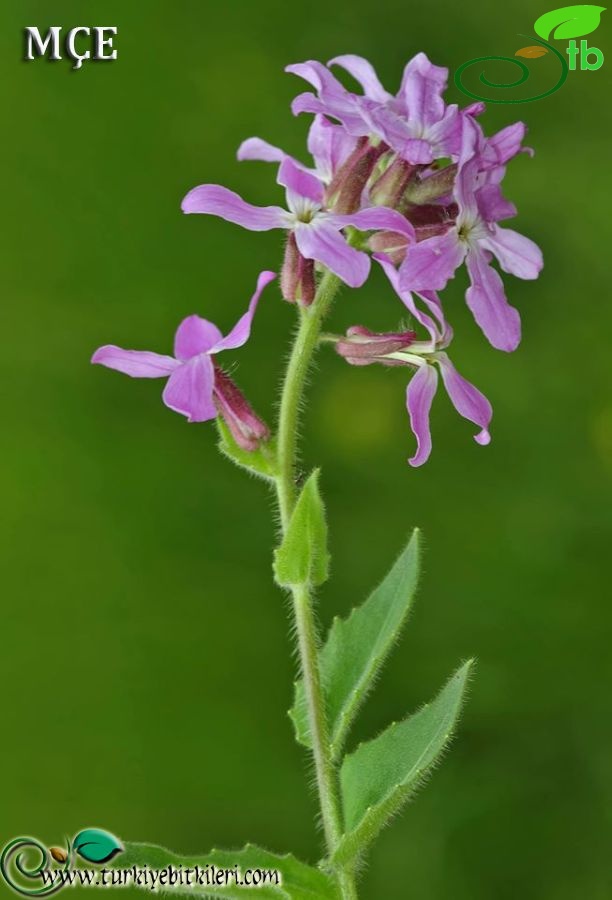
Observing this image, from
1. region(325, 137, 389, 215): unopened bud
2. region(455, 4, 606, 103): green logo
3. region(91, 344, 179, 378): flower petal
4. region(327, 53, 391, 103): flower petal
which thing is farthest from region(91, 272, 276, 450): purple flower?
region(455, 4, 606, 103): green logo

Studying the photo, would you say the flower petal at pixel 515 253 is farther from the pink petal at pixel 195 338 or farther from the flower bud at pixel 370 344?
the pink petal at pixel 195 338

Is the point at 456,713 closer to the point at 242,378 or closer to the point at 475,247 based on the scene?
the point at 475,247

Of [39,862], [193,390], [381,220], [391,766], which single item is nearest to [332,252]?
[381,220]

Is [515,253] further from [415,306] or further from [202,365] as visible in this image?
Result: [202,365]

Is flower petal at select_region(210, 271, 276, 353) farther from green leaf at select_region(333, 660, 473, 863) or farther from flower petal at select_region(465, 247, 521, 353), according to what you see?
green leaf at select_region(333, 660, 473, 863)

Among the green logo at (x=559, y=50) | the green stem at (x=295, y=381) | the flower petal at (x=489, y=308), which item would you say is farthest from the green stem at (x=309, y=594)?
the green logo at (x=559, y=50)

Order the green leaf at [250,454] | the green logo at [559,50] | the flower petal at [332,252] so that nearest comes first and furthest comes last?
1. the flower petal at [332,252]
2. the green leaf at [250,454]
3. the green logo at [559,50]

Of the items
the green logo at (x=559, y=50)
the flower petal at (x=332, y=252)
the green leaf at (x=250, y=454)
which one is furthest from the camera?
the green logo at (x=559, y=50)

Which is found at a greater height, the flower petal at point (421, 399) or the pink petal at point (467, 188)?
the pink petal at point (467, 188)
